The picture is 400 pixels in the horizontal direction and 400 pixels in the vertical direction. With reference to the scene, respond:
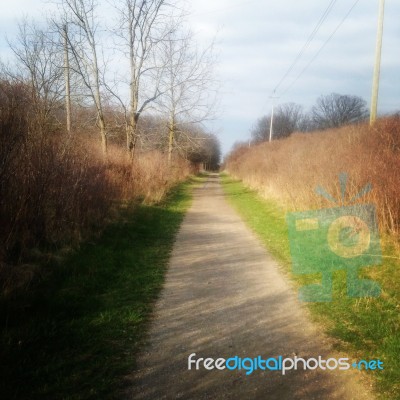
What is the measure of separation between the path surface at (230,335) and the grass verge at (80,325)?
0.92ft

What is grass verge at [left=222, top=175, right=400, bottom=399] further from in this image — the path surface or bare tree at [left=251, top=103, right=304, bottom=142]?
bare tree at [left=251, top=103, right=304, bottom=142]

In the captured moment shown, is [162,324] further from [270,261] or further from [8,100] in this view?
[8,100]

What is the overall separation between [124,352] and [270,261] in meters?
4.03

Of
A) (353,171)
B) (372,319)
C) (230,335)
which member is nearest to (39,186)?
(230,335)

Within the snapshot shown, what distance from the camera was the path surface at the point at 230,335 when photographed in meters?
2.91

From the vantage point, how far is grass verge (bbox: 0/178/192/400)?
9.54ft

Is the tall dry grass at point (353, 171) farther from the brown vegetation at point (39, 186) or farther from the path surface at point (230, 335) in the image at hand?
the brown vegetation at point (39, 186)

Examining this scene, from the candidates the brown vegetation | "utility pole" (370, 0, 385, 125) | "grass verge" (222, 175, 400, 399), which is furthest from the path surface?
"utility pole" (370, 0, 385, 125)

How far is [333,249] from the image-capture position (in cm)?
668

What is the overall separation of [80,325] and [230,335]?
1.84m

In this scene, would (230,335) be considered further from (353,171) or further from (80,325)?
(353,171)

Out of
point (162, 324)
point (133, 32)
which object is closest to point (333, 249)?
point (162, 324)

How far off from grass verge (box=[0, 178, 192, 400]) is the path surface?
281 millimetres

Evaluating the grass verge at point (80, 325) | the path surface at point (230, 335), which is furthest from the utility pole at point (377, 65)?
the grass verge at point (80, 325)
